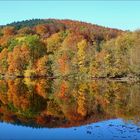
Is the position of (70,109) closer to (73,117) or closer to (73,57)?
(73,117)

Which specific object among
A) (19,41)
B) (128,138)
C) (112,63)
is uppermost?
(19,41)

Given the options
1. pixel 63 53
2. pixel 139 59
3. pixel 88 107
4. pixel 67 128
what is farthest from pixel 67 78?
pixel 67 128

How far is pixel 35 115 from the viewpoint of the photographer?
114 ft

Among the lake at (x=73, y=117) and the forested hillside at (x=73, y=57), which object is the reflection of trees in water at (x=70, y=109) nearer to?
the lake at (x=73, y=117)

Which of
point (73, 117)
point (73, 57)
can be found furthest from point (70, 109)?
point (73, 57)

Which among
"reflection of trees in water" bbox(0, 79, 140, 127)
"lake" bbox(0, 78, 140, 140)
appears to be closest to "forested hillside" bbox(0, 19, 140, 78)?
"reflection of trees in water" bbox(0, 79, 140, 127)

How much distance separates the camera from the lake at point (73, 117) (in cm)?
2545

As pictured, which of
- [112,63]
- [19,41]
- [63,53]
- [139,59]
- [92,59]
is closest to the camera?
[139,59]

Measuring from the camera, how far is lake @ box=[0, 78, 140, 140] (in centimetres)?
2545

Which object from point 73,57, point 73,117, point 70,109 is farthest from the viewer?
point 73,57

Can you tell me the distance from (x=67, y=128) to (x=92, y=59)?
187ft

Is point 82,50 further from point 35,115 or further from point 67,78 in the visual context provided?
point 35,115

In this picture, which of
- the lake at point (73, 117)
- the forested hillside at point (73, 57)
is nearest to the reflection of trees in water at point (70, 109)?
the lake at point (73, 117)

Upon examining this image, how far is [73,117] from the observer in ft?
109
